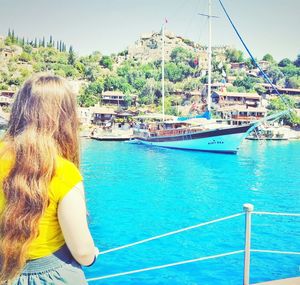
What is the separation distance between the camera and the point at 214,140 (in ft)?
105

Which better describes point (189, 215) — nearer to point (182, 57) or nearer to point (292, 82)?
point (292, 82)

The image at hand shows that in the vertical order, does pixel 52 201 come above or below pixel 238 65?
below

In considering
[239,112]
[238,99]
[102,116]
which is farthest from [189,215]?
[238,99]

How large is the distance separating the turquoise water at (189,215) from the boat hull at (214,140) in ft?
17.7

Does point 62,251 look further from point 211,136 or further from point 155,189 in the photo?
point 211,136

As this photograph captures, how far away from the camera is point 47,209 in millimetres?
1268

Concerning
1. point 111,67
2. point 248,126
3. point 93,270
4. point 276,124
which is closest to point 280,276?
point 93,270

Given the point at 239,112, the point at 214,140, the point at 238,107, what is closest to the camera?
the point at 214,140

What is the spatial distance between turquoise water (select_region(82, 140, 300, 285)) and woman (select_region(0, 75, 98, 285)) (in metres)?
6.20

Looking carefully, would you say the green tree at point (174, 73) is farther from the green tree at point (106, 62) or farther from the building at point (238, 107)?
the building at point (238, 107)

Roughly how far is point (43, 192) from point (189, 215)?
11266 mm

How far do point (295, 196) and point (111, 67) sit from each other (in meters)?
89.0

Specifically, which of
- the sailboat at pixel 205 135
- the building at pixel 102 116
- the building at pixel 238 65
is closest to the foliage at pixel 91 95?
the building at pixel 102 116

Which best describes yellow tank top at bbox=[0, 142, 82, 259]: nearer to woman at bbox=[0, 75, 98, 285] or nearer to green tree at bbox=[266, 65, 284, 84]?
woman at bbox=[0, 75, 98, 285]
